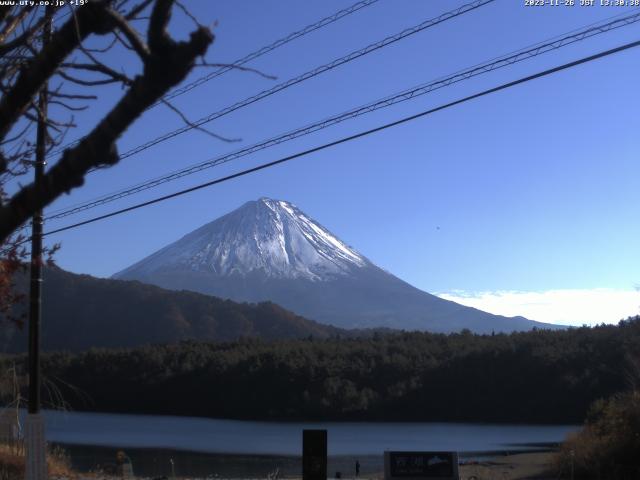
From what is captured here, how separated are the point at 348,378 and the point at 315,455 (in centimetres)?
5432

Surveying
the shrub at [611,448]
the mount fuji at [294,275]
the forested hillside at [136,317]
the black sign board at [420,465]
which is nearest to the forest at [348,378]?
the forested hillside at [136,317]

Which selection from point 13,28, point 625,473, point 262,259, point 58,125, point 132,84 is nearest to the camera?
point 132,84

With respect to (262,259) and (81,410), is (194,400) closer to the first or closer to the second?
(81,410)

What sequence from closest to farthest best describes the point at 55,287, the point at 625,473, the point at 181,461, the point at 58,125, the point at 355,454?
the point at 58,125 < the point at 625,473 < the point at 181,461 < the point at 355,454 < the point at 55,287

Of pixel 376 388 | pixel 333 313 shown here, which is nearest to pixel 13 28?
pixel 376 388

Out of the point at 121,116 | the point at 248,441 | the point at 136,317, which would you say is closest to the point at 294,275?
the point at 136,317

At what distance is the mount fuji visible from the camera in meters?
165

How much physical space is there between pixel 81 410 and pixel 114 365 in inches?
185

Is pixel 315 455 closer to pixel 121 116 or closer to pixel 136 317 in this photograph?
pixel 121 116

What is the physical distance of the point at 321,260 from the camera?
187375mm

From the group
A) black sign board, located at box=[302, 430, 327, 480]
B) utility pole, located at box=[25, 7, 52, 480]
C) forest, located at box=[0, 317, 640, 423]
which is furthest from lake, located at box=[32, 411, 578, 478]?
black sign board, located at box=[302, 430, 327, 480]

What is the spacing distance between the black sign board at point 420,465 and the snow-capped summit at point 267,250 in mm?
162274

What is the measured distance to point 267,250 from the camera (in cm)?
18350

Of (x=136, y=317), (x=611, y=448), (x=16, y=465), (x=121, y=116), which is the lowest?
(x=611, y=448)
